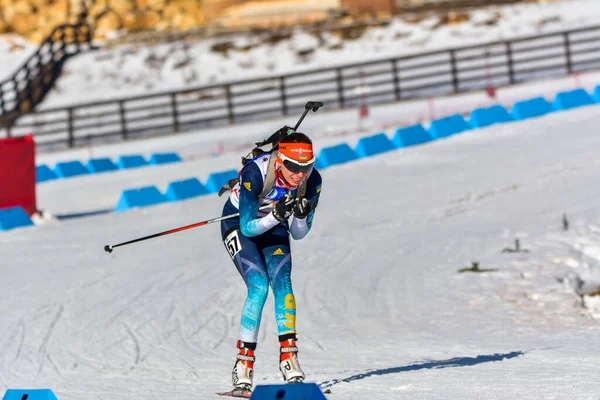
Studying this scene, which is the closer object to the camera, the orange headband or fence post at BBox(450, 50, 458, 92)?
the orange headband

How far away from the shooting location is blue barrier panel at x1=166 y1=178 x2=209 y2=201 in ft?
59.1

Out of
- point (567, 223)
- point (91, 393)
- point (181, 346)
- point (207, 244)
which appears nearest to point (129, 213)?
point (207, 244)

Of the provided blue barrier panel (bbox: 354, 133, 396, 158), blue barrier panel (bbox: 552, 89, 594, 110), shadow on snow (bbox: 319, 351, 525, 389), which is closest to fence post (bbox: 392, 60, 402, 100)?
blue barrier panel (bbox: 552, 89, 594, 110)

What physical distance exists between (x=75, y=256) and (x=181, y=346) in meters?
4.15

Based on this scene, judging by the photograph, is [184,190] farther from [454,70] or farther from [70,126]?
[454,70]

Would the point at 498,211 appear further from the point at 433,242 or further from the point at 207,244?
the point at 207,244

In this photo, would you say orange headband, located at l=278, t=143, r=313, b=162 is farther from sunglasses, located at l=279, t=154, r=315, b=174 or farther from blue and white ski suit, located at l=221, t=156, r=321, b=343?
blue and white ski suit, located at l=221, t=156, r=321, b=343

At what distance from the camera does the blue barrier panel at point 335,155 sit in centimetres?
2070

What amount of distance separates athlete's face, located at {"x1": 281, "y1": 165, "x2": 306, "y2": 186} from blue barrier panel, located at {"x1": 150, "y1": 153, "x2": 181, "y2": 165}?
59.2 ft

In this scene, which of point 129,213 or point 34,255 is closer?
point 34,255

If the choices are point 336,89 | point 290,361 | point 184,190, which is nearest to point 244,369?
point 290,361

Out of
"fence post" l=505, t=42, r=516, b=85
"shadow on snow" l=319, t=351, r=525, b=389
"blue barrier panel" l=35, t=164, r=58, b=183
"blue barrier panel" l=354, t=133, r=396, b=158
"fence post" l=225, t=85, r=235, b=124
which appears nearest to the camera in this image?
"shadow on snow" l=319, t=351, r=525, b=389

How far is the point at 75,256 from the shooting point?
1379 cm

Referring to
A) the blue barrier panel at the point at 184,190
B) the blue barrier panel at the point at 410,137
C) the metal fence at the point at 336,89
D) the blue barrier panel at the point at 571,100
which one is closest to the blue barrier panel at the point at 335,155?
the blue barrier panel at the point at 410,137
